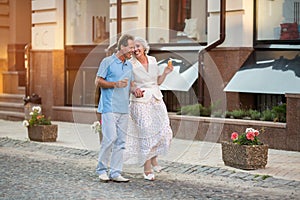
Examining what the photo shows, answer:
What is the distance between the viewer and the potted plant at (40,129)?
15.0 metres

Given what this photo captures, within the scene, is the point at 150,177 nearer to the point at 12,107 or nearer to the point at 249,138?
the point at 249,138

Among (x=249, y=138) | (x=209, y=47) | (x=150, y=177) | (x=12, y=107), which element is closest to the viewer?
(x=150, y=177)

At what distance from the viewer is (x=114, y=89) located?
32.8 feet

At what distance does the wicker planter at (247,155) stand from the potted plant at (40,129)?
4989 millimetres

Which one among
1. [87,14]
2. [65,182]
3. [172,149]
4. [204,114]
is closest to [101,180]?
[65,182]

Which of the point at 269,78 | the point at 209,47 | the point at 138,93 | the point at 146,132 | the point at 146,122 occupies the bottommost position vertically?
the point at 146,132

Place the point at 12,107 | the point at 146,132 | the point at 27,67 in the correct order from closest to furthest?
the point at 146,132
the point at 27,67
the point at 12,107

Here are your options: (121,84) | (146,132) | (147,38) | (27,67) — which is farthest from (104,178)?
(27,67)

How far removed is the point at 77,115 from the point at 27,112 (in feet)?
5.37

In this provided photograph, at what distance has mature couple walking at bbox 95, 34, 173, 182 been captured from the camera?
1002cm

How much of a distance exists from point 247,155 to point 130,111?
1.87 meters

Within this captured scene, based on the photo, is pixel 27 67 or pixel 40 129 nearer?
pixel 40 129

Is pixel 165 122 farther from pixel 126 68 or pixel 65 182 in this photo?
pixel 65 182

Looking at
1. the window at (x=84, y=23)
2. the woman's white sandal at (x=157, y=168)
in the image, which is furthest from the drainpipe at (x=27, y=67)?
the woman's white sandal at (x=157, y=168)
